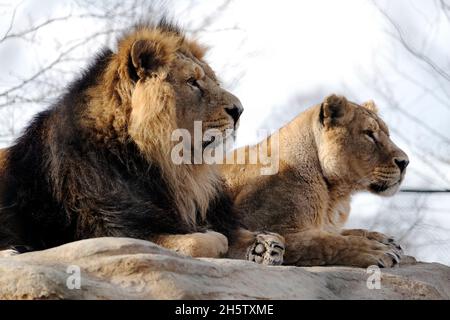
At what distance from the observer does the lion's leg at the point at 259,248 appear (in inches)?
245

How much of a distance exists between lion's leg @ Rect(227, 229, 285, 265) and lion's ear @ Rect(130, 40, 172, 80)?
1.17 m

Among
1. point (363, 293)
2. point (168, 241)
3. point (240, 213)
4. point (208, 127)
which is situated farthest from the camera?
point (240, 213)

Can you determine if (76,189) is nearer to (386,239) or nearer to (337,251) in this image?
(337,251)

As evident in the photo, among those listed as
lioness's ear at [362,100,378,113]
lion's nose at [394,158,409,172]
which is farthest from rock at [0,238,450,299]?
lioness's ear at [362,100,378,113]

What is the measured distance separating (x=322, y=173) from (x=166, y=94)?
194 cm

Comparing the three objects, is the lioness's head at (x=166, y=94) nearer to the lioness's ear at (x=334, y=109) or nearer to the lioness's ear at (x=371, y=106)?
the lioness's ear at (x=334, y=109)

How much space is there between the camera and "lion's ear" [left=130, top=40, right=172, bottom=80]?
6344 mm

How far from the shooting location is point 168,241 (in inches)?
232

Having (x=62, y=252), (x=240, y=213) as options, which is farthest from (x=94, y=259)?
(x=240, y=213)

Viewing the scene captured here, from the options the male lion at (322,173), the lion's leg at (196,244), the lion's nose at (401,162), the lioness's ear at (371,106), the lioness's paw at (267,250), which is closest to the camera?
the lion's leg at (196,244)

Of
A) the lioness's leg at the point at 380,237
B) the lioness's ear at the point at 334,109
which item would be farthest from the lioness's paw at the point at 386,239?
the lioness's ear at the point at 334,109

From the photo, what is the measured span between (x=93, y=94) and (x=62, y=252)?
1.87 m

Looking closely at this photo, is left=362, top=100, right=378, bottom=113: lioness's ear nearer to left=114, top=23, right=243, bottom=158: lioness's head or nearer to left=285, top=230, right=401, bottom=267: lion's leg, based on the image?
left=285, top=230, right=401, bottom=267: lion's leg

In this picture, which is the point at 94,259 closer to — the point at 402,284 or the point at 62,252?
the point at 62,252
